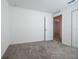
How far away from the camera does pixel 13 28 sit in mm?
4453

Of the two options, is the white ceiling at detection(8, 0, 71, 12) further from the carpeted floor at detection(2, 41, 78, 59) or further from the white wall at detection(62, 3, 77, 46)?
the carpeted floor at detection(2, 41, 78, 59)

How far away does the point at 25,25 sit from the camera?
4895mm

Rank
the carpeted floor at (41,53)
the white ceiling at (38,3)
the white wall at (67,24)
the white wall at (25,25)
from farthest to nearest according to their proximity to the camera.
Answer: the white wall at (25,25) → the white wall at (67,24) → the white ceiling at (38,3) → the carpeted floor at (41,53)

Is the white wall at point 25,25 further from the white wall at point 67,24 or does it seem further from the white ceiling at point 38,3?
the white wall at point 67,24

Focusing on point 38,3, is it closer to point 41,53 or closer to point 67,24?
point 67,24

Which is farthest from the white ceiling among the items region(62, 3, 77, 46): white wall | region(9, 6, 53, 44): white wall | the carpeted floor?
the carpeted floor

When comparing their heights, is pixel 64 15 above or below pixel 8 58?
above

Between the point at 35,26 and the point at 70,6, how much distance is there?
2.92m

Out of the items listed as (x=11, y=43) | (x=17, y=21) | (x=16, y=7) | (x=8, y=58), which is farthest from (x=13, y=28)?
(x=8, y=58)

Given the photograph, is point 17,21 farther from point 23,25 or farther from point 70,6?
point 70,6

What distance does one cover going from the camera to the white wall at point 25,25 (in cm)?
445

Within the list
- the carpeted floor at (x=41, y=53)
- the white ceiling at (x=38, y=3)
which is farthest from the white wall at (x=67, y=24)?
the carpeted floor at (x=41, y=53)

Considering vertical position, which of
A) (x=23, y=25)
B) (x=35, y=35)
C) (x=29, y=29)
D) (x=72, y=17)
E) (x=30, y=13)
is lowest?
(x=35, y=35)

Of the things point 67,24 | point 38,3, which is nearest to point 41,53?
point 67,24
